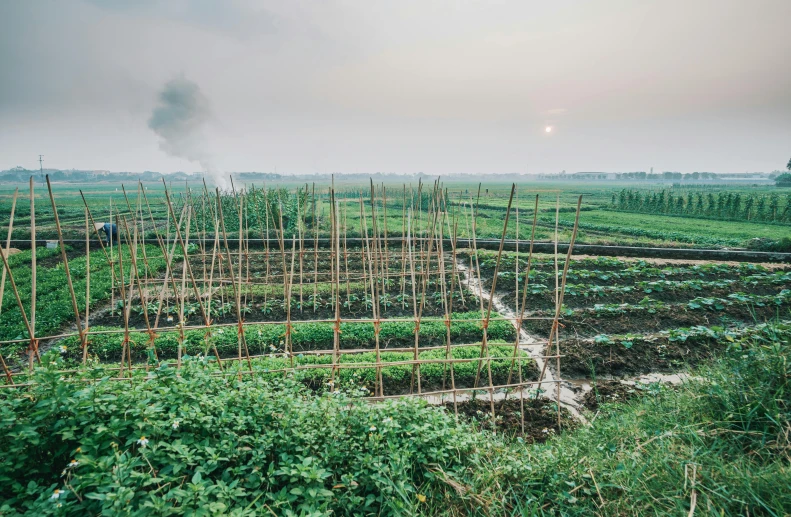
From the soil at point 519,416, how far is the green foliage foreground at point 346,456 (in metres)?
1.16

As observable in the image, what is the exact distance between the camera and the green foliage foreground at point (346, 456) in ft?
7.15

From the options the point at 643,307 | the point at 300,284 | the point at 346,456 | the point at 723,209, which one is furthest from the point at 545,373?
the point at 723,209

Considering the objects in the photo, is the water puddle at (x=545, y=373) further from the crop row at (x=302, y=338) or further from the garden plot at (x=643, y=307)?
the crop row at (x=302, y=338)

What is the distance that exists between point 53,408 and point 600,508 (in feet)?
12.3

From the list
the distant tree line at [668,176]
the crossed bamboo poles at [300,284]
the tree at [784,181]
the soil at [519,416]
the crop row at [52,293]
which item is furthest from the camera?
the distant tree line at [668,176]

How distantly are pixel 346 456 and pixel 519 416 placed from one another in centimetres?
298

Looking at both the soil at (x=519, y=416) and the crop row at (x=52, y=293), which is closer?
the soil at (x=519, y=416)

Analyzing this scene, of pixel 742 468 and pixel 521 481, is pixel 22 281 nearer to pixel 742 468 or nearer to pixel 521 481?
pixel 521 481

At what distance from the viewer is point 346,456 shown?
9.23 feet

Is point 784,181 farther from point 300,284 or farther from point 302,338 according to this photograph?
point 302,338

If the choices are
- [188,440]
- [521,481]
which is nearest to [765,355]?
[521,481]

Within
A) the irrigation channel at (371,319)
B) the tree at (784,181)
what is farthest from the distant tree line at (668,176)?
the irrigation channel at (371,319)

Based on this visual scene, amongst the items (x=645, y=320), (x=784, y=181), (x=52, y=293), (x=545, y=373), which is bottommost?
(x=545, y=373)

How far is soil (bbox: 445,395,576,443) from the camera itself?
4617 millimetres
